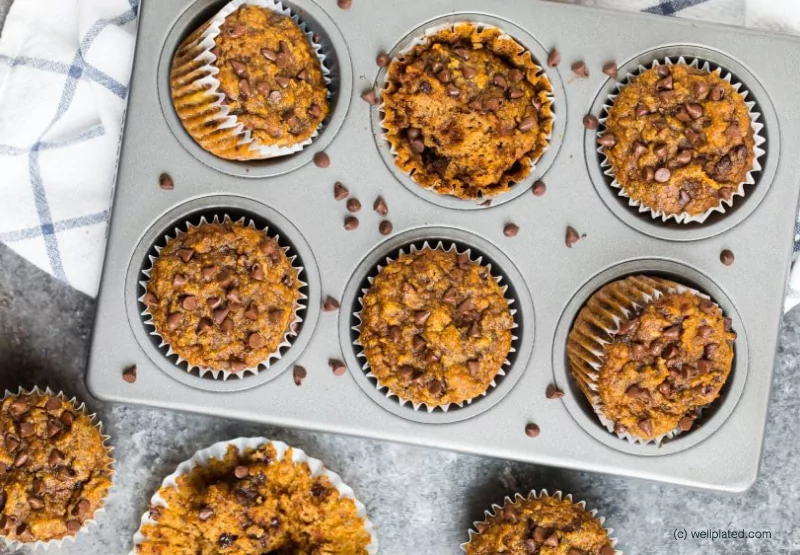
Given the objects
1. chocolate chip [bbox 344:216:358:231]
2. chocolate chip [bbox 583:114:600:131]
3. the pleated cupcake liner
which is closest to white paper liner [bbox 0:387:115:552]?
chocolate chip [bbox 344:216:358:231]

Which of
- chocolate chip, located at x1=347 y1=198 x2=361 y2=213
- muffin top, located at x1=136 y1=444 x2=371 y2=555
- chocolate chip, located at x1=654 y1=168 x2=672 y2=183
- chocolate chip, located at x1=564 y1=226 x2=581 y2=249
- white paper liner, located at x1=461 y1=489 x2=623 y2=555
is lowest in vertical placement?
muffin top, located at x1=136 y1=444 x2=371 y2=555

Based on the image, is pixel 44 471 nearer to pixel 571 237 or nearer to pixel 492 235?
pixel 492 235

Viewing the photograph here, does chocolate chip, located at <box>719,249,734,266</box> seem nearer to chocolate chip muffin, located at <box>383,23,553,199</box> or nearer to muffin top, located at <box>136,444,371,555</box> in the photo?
chocolate chip muffin, located at <box>383,23,553,199</box>

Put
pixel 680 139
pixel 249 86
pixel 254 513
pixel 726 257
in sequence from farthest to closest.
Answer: pixel 254 513
pixel 726 257
pixel 680 139
pixel 249 86

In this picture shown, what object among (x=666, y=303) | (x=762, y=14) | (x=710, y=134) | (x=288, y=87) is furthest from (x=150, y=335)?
(x=762, y=14)

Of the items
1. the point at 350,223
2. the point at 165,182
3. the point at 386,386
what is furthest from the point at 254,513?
the point at 165,182

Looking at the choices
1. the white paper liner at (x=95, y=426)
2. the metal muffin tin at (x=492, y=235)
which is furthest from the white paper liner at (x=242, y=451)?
the metal muffin tin at (x=492, y=235)

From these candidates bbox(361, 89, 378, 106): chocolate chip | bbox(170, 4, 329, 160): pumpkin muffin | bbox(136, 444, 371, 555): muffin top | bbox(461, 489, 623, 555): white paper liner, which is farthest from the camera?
bbox(461, 489, 623, 555): white paper liner
